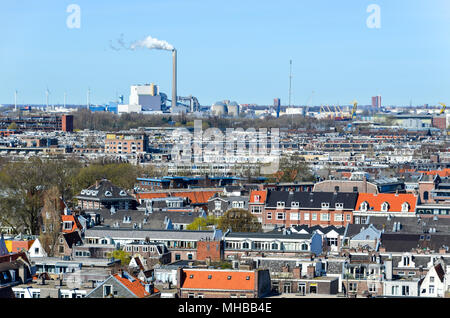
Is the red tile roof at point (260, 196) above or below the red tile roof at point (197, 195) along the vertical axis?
above

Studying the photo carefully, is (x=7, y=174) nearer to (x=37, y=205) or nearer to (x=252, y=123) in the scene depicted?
(x=37, y=205)

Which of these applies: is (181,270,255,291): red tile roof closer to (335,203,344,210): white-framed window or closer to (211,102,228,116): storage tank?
(335,203,344,210): white-framed window

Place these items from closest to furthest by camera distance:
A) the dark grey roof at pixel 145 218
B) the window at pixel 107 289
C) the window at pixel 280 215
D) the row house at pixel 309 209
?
the window at pixel 107 289 < the dark grey roof at pixel 145 218 < the row house at pixel 309 209 < the window at pixel 280 215

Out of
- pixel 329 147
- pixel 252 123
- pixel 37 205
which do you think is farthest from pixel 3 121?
pixel 37 205

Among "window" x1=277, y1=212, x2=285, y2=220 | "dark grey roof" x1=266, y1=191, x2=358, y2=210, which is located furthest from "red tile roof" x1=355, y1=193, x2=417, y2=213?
"window" x1=277, y1=212, x2=285, y2=220

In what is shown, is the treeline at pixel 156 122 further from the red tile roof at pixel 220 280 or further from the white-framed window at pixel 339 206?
the red tile roof at pixel 220 280

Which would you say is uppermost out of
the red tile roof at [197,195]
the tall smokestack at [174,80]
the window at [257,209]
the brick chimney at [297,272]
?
the tall smokestack at [174,80]

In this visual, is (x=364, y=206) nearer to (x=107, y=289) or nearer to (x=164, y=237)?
(x=164, y=237)

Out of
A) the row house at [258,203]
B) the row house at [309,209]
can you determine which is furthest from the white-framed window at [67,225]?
the row house at [258,203]
